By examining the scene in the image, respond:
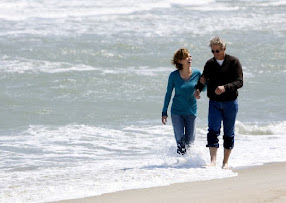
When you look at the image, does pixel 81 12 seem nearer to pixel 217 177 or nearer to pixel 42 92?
Answer: pixel 42 92

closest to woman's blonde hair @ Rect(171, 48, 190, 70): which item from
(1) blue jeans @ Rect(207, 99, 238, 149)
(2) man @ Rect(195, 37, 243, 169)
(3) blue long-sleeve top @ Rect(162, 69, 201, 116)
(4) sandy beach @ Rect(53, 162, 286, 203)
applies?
(3) blue long-sleeve top @ Rect(162, 69, 201, 116)

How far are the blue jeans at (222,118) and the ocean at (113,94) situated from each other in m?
0.35

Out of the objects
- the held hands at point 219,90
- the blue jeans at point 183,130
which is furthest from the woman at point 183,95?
the held hands at point 219,90

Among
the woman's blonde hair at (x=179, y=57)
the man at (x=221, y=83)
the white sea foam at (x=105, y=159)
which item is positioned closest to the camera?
the white sea foam at (x=105, y=159)

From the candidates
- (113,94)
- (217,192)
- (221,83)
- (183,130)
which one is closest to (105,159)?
(183,130)

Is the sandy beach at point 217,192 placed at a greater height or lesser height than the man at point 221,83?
lesser

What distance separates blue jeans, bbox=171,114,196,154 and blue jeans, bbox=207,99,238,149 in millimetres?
269

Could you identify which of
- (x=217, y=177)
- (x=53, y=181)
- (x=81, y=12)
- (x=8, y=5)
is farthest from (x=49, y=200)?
(x=8, y=5)

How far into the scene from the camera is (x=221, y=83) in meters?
8.25

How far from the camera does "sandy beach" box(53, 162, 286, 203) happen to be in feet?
22.6

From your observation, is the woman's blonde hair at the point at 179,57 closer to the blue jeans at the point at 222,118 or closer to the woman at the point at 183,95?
the woman at the point at 183,95

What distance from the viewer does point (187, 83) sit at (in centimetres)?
859

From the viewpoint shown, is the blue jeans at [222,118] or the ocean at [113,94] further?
the ocean at [113,94]

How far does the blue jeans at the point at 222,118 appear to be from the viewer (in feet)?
27.5
